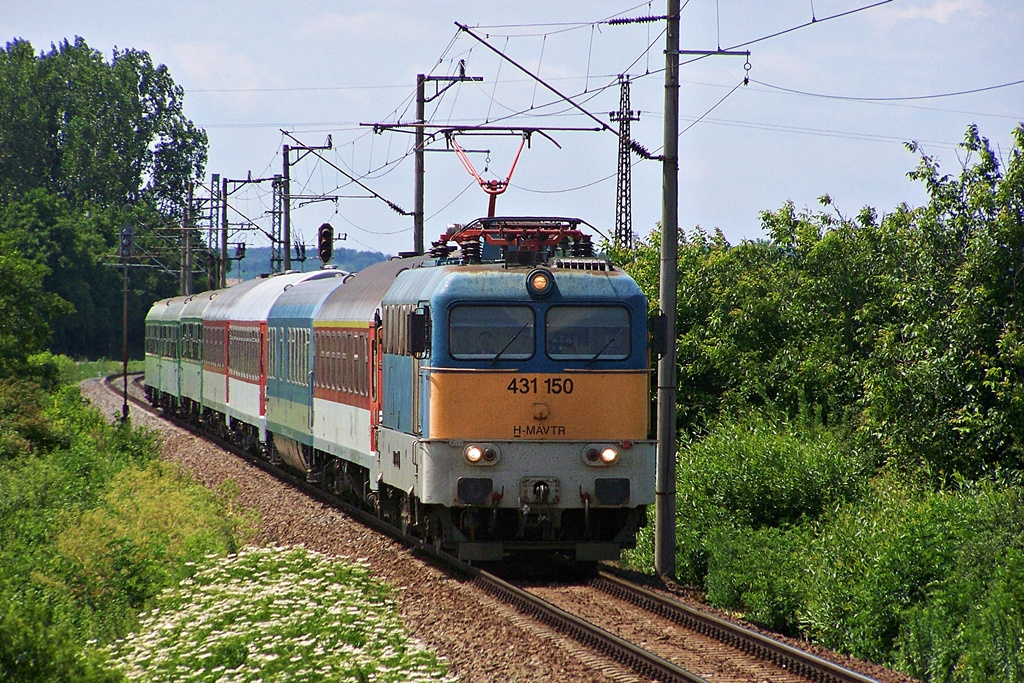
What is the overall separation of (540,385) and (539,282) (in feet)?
3.27

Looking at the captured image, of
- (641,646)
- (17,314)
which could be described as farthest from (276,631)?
(17,314)

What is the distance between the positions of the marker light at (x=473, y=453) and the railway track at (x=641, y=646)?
3.99ft

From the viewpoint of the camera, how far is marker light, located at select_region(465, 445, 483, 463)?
12906 millimetres

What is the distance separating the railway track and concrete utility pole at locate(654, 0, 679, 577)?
31.6 inches

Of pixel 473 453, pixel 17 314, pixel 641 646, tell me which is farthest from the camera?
pixel 17 314

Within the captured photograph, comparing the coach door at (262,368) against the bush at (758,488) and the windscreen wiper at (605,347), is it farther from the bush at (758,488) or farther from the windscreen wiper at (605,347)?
the windscreen wiper at (605,347)

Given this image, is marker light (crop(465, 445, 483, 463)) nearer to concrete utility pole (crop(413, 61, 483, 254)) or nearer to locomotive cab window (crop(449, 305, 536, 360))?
locomotive cab window (crop(449, 305, 536, 360))

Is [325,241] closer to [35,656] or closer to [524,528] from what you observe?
[524,528]

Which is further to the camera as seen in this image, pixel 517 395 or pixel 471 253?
pixel 471 253

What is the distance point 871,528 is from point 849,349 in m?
8.06

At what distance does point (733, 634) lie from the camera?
36.7ft

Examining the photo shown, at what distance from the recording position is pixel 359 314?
1703cm

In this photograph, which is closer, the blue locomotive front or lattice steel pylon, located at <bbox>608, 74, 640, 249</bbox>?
the blue locomotive front

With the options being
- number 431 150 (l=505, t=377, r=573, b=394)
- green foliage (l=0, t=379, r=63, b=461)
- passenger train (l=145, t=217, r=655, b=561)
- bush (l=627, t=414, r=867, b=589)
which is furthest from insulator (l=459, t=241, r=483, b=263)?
green foliage (l=0, t=379, r=63, b=461)
